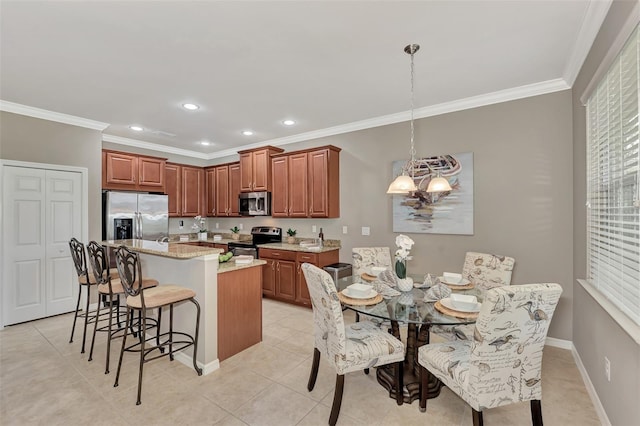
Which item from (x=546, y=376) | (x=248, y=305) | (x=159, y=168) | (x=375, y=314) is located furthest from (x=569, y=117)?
(x=159, y=168)

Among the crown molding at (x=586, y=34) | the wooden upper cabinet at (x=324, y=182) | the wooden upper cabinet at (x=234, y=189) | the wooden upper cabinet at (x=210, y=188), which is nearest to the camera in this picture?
the crown molding at (x=586, y=34)

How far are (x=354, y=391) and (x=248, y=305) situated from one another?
1324mm

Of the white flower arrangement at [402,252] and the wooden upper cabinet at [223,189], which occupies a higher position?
the wooden upper cabinet at [223,189]

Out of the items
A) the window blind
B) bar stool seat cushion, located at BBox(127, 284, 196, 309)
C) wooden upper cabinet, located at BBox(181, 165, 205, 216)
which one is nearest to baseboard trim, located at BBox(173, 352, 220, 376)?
bar stool seat cushion, located at BBox(127, 284, 196, 309)

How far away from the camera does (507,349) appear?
63.4 inches

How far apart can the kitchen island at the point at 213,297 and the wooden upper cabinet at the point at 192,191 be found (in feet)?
9.92

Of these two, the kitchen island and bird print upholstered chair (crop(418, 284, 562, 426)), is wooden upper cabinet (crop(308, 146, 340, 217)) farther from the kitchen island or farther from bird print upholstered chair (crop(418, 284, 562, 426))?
bird print upholstered chair (crop(418, 284, 562, 426))

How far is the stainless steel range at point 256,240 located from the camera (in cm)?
512

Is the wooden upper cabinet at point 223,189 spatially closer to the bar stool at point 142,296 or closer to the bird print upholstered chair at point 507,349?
the bar stool at point 142,296

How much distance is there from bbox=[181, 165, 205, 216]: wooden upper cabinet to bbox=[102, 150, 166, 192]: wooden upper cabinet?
59 cm

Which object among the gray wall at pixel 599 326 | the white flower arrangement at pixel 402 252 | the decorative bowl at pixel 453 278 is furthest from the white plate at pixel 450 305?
the gray wall at pixel 599 326

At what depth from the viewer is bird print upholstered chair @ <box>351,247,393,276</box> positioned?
3.30 meters

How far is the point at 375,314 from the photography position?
1.94 meters

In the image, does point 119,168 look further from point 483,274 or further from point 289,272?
point 483,274
